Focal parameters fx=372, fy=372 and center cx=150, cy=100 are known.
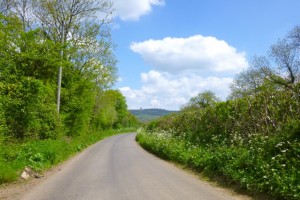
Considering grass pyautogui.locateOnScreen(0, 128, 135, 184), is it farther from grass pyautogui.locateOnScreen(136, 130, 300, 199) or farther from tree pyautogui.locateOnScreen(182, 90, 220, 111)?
tree pyautogui.locateOnScreen(182, 90, 220, 111)

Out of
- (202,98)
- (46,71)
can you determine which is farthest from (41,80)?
(202,98)

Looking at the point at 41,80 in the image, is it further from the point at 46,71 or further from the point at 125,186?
the point at 125,186

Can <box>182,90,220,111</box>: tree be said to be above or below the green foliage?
above

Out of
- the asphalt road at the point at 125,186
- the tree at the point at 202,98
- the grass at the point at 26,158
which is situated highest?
the tree at the point at 202,98

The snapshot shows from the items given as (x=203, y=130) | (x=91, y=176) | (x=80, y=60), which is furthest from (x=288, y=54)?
(x=91, y=176)

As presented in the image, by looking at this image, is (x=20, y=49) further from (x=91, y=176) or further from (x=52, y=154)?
(x=91, y=176)

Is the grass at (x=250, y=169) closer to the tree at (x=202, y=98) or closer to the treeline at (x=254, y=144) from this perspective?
the treeline at (x=254, y=144)

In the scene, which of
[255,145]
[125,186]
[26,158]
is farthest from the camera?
[26,158]

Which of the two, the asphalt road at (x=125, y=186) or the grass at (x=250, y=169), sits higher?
the grass at (x=250, y=169)

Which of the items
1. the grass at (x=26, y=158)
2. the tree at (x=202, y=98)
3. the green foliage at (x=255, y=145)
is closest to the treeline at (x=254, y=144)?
the green foliage at (x=255, y=145)

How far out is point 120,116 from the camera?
362 feet

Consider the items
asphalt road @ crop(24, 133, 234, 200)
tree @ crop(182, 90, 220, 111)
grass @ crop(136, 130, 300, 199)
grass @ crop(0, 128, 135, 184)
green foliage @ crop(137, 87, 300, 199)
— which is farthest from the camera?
tree @ crop(182, 90, 220, 111)

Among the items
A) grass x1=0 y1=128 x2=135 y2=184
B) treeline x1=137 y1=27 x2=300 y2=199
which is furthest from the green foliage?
grass x1=0 y1=128 x2=135 y2=184

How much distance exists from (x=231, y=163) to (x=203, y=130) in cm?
898
